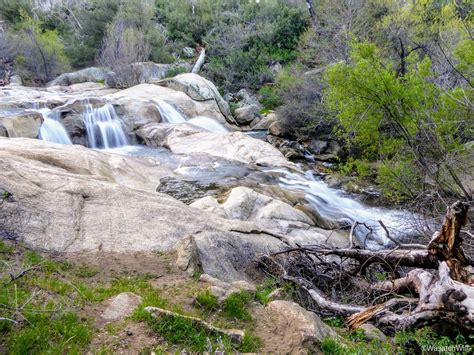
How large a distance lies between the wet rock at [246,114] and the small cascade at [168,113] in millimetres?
4411

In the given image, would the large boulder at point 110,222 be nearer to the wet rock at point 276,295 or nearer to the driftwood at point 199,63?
the wet rock at point 276,295

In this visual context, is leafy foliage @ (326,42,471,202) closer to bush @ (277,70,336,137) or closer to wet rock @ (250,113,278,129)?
bush @ (277,70,336,137)

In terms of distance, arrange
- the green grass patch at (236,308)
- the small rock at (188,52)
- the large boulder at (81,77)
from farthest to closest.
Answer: the small rock at (188,52), the large boulder at (81,77), the green grass patch at (236,308)

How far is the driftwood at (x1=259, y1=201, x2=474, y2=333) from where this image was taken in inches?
136

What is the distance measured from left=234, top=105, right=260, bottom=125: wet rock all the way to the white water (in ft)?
31.8

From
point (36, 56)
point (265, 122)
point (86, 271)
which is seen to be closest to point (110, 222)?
point (86, 271)

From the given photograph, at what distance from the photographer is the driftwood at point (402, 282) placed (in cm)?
346

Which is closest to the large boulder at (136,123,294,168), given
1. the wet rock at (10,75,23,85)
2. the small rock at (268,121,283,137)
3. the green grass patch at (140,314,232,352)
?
the small rock at (268,121,283,137)

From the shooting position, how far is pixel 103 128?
16.2 meters

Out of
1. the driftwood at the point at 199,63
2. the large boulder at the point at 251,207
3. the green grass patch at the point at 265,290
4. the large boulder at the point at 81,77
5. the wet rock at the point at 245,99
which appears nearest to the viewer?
the green grass patch at the point at 265,290

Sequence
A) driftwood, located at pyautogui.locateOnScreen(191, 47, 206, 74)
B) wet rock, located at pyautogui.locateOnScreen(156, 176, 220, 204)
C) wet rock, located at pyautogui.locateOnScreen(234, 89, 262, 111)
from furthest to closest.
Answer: driftwood, located at pyautogui.locateOnScreen(191, 47, 206, 74), wet rock, located at pyautogui.locateOnScreen(234, 89, 262, 111), wet rock, located at pyautogui.locateOnScreen(156, 176, 220, 204)

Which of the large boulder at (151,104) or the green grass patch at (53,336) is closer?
the green grass patch at (53,336)

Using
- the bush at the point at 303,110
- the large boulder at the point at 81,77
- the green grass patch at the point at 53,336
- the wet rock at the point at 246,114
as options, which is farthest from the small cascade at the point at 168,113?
the green grass patch at the point at 53,336

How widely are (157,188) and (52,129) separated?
25.9 ft
